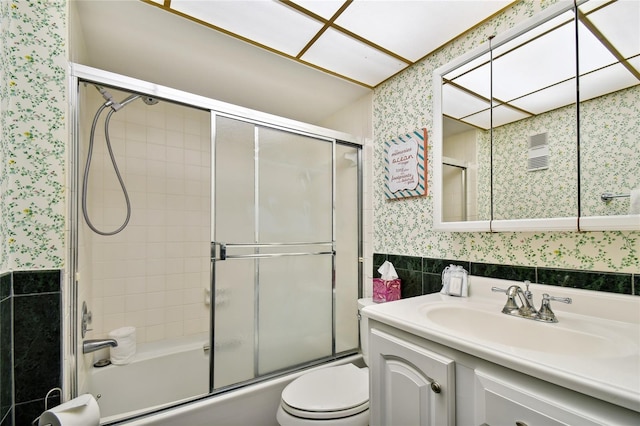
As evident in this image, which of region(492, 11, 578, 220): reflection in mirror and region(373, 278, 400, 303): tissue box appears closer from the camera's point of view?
region(492, 11, 578, 220): reflection in mirror

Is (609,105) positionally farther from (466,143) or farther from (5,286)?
(5,286)

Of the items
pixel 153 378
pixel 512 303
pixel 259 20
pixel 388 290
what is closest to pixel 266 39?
pixel 259 20

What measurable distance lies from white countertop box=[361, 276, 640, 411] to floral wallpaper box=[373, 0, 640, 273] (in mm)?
116

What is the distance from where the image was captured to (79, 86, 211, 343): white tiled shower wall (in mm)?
2023

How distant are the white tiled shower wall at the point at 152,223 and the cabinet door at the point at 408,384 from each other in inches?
64.6

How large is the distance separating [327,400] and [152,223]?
1813 mm

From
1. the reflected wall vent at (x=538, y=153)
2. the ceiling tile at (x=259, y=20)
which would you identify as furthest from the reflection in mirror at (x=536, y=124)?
the ceiling tile at (x=259, y=20)

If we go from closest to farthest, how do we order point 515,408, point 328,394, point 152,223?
point 515,408 < point 328,394 < point 152,223

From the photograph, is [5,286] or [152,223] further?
[152,223]

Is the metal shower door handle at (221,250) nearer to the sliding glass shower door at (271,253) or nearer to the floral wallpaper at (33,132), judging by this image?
the sliding glass shower door at (271,253)

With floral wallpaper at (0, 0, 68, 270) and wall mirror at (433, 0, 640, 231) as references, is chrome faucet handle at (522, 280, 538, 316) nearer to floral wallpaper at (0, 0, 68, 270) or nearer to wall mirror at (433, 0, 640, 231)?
wall mirror at (433, 0, 640, 231)

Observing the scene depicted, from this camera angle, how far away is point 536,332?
1.00 metres

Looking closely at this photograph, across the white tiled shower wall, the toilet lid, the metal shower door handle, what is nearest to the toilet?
the toilet lid

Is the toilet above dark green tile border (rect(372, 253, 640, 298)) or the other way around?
the other way around
